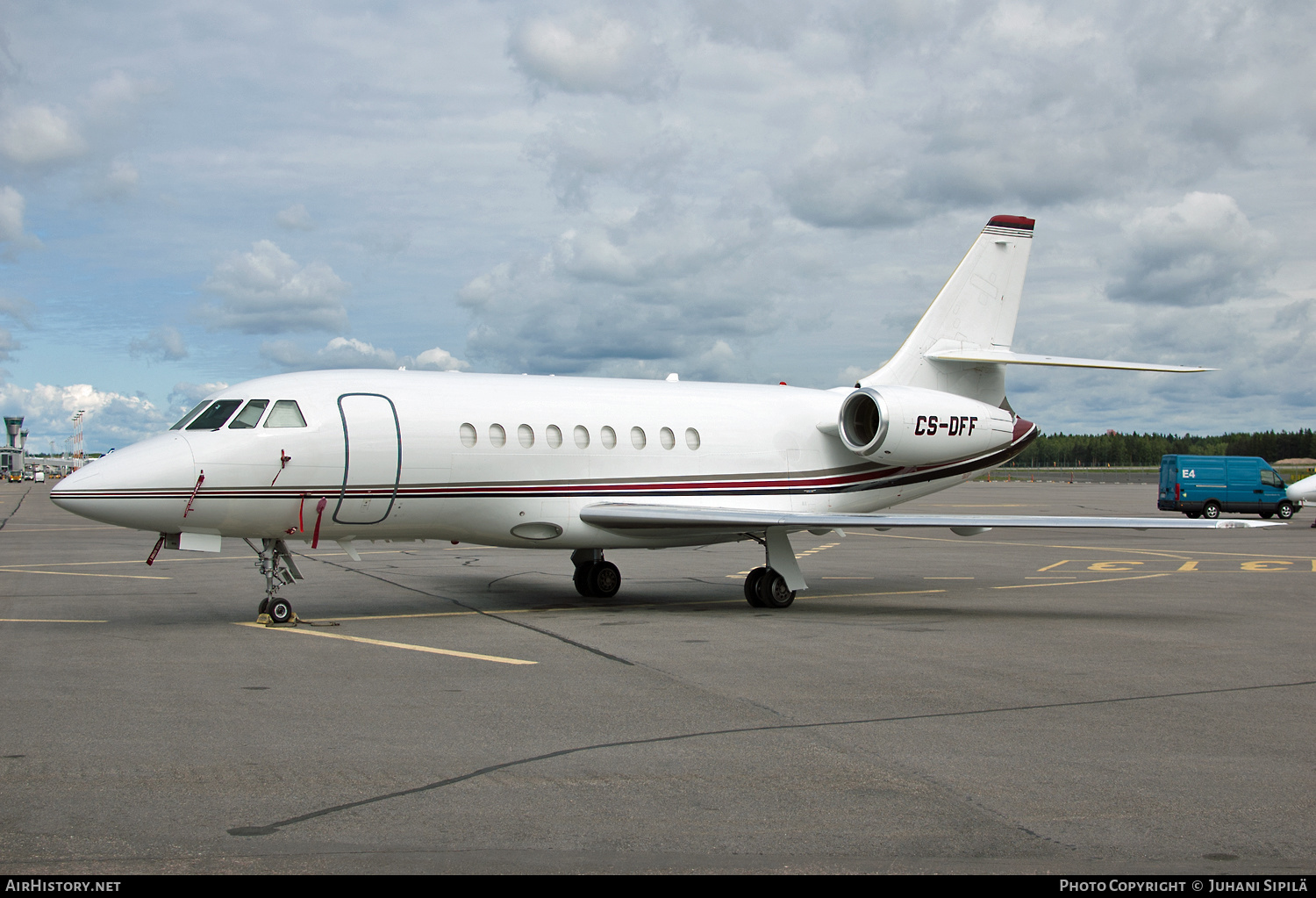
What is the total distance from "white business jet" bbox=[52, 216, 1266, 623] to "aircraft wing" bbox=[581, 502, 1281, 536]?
42 mm

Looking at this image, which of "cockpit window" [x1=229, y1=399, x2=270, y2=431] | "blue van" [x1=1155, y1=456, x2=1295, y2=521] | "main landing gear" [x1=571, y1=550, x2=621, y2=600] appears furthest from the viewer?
"blue van" [x1=1155, y1=456, x2=1295, y2=521]

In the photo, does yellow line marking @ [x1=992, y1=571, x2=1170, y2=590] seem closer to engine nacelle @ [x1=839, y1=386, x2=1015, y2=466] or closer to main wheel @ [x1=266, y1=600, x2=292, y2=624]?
engine nacelle @ [x1=839, y1=386, x2=1015, y2=466]

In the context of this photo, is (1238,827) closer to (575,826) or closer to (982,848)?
(982,848)

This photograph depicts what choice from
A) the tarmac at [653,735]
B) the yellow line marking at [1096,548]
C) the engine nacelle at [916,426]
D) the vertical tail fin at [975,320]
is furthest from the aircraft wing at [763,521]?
the yellow line marking at [1096,548]

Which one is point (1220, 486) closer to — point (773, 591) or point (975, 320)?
point (975, 320)

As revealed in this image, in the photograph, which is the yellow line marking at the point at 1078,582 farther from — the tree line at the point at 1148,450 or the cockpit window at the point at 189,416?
the tree line at the point at 1148,450

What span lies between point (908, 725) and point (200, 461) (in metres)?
9.13

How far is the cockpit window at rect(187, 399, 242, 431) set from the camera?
44.1ft

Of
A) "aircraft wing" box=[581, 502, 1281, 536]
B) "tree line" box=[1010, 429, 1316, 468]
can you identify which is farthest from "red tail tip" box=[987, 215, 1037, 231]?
"tree line" box=[1010, 429, 1316, 468]

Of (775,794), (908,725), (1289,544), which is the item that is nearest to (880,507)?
(908,725)

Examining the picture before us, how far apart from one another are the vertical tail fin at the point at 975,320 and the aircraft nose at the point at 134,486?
11.4m

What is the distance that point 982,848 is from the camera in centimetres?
524

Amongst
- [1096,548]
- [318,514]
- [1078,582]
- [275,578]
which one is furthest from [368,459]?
[1096,548]

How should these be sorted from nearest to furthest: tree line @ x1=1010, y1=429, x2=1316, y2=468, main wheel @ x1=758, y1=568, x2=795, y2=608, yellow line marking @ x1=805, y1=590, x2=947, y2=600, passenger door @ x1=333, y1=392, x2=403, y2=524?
passenger door @ x1=333, y1=392, x2=403, y2=524, main wheel @ x1=758, y1=568, x2=795, y2=608, yellow line marking @ x1=805, y1=590, x2=947, y2=600, tree line @ x1=1010, y1=429, x2=1316, y2=468
